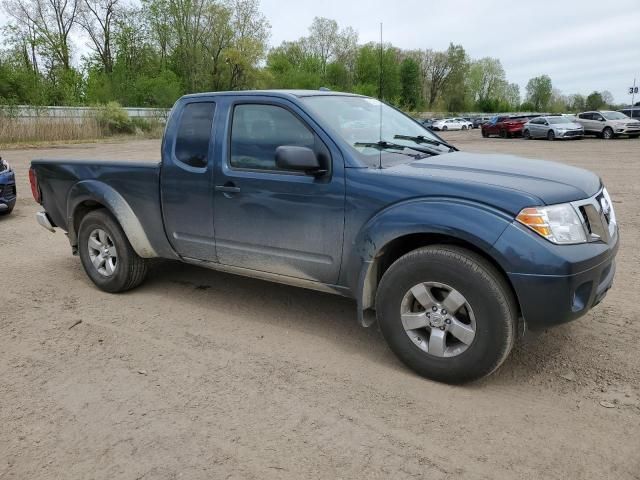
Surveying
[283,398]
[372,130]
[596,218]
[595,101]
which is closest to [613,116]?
[372,130]

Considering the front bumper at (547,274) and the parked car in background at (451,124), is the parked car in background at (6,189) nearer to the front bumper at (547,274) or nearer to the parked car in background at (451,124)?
the front bumper at (547,274)

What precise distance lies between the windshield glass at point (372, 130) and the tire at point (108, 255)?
226 cm

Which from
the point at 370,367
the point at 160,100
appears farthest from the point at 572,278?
the point at 160,100

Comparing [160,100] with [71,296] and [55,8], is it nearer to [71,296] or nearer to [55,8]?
[55,8]

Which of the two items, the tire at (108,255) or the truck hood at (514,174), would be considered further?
the tire at (108,255)

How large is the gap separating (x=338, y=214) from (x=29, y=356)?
7.89 ft

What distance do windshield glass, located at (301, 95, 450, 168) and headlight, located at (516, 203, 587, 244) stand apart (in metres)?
1.08

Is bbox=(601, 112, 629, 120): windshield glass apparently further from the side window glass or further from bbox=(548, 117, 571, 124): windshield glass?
the side window glass

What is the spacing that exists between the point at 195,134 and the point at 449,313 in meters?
2.51

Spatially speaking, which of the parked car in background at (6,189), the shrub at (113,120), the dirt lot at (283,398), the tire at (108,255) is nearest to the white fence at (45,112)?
the shrub at (113,120)

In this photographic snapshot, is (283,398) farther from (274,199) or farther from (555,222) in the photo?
(555,222)

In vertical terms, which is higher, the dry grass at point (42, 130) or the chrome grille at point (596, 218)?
the dry grass at point (42, 130)

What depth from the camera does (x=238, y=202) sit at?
409 centimetres

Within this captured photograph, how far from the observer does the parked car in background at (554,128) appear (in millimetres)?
30031
